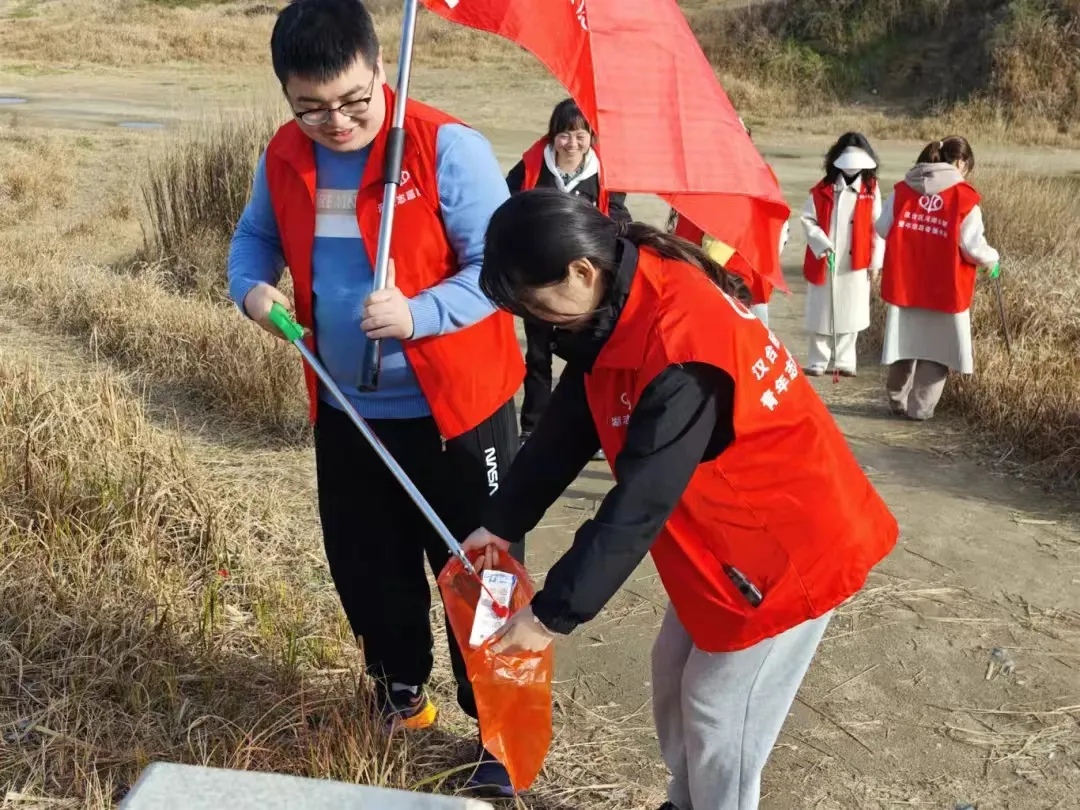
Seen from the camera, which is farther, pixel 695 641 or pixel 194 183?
pixel 194 183

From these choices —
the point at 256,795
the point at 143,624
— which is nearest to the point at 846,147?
the point at 143,624

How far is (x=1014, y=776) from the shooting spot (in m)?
2.99

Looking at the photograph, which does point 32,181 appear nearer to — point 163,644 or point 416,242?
point 163,644

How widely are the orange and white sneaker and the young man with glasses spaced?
0.17 metres

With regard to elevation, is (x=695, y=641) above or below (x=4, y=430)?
above

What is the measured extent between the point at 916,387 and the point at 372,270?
4.41 meters

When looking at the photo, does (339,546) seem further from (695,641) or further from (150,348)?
(150,348)

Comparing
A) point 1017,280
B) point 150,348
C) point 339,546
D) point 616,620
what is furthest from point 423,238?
point 1017,280

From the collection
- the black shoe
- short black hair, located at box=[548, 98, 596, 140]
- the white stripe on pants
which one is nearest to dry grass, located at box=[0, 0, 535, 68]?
the white stripe on pants

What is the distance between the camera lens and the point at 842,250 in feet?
22.1

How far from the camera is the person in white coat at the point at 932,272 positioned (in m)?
5.90

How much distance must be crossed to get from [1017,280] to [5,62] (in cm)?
2987

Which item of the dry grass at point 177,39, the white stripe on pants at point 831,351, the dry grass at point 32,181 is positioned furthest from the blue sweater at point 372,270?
the dry grass at point 177,39

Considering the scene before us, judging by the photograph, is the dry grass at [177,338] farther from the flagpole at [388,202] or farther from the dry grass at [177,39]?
the dry grass at [177,39]
